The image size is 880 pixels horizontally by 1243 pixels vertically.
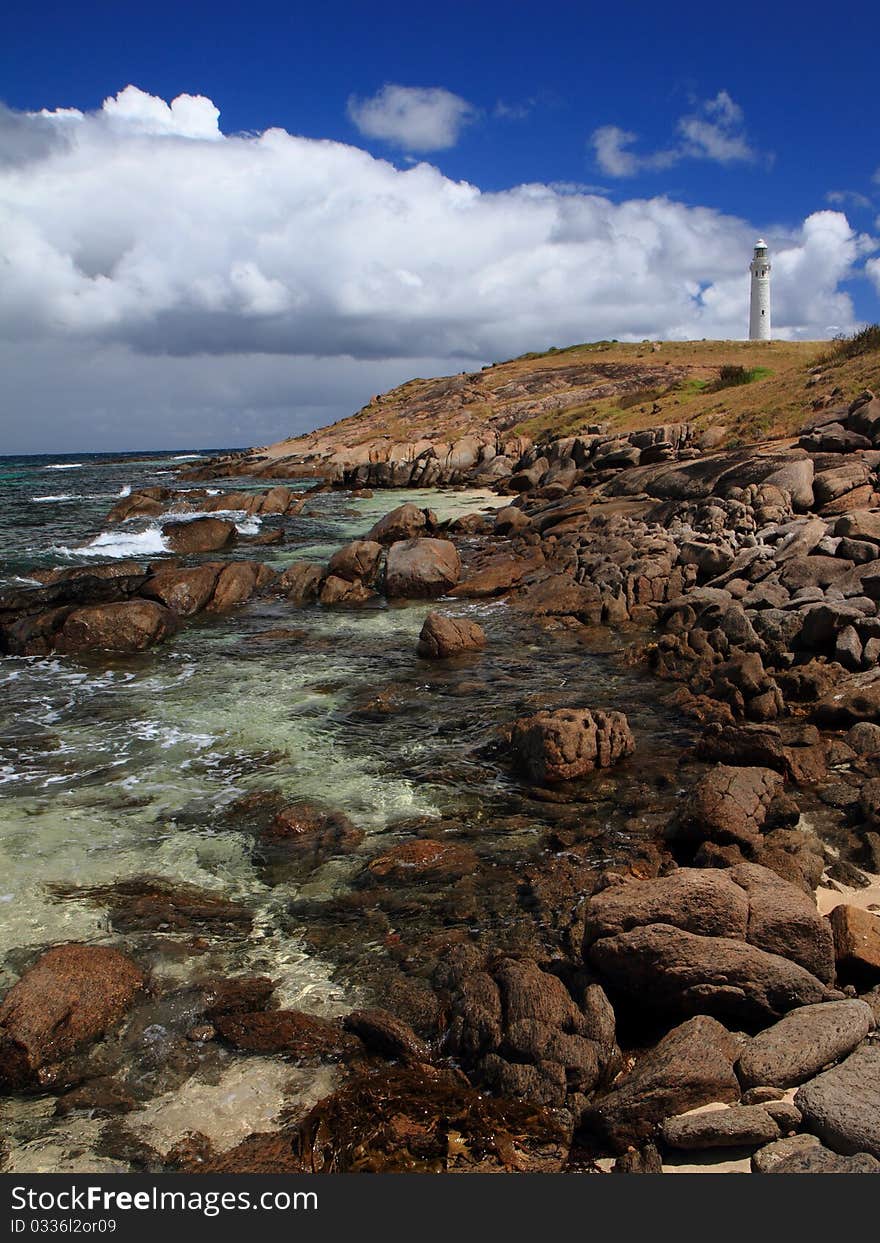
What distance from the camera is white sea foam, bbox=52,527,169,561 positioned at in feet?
93.5

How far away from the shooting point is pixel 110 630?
660 inches

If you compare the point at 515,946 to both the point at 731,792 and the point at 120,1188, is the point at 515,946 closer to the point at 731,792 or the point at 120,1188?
the point at 731,792

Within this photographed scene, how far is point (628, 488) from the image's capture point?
29359mm

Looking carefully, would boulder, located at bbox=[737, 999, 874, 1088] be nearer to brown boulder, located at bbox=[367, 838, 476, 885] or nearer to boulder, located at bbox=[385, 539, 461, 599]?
brown boulder, located at bbox=[367, 838, 476, 885]

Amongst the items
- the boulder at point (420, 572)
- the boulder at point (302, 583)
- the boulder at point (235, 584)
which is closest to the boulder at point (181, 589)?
the boulder at point (235, 584)

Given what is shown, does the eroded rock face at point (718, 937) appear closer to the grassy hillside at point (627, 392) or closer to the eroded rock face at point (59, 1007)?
the eroded rock face at point (59, 1007)

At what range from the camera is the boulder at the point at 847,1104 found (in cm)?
378

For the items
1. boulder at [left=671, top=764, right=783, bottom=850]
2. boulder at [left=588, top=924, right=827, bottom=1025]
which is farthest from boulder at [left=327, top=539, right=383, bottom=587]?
boulder at [left=588, top=924, right=827, bottom=1025]

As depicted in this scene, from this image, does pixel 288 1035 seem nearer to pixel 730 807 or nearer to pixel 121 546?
pixel 730 807

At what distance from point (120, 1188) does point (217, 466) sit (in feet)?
258

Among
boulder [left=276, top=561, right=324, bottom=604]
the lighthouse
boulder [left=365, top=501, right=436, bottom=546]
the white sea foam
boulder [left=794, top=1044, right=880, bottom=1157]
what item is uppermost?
the lighthouse

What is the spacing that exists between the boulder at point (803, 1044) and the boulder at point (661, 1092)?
15 cm

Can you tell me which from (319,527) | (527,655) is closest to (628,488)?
(319,527)

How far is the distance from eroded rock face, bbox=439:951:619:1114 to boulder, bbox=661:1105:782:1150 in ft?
2.31
